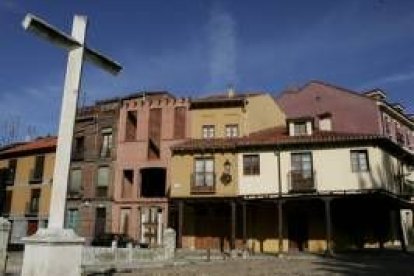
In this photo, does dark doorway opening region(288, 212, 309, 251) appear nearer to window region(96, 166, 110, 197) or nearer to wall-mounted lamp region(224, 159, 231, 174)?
wall-mounted lamp region(224, 159, 231, 174)

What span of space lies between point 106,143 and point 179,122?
7310 mm

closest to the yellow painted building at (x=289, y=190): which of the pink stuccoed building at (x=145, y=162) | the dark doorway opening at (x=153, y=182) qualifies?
the pink stuccoed building at (x=145, y=162)

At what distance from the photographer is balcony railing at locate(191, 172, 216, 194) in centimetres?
3666

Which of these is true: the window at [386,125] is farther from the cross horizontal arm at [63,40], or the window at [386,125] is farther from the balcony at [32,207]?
the cross horizontal arm at [63,40]

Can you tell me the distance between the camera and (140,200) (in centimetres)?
4134

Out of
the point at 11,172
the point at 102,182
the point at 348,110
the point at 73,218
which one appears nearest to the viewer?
the point at 102,182

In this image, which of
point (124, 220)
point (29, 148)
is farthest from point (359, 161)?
point (29, 148)

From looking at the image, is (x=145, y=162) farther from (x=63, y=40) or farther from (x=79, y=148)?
(x=63, y=40)

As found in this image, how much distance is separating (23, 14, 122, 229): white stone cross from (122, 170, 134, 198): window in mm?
33311

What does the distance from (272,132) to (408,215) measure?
13.6 metres

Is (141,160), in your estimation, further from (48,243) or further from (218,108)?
(48,243)

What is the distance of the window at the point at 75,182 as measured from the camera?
1762 inches

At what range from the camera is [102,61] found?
1033 centimetres

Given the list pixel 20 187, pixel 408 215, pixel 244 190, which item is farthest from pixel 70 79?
pixel 20 187
